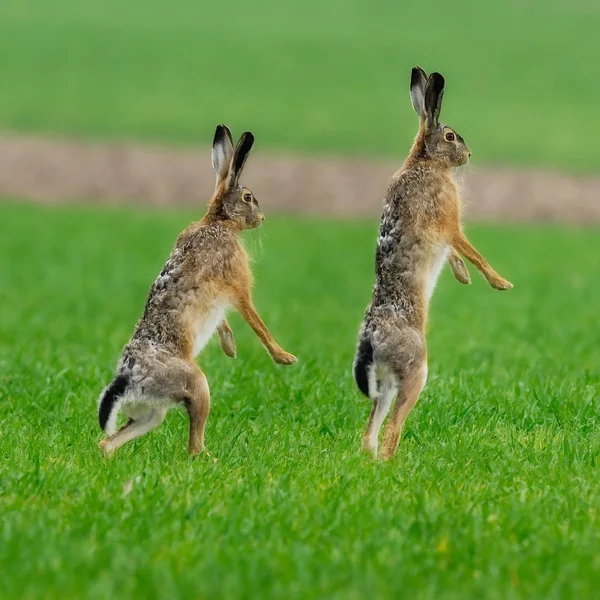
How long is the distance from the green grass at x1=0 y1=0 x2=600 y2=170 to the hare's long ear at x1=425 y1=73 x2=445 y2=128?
24572 mm

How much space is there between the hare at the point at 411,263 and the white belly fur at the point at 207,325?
83 centimetres

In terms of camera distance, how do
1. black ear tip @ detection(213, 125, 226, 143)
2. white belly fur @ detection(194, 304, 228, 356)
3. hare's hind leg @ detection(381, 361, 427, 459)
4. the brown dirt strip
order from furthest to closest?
the brown dirt strip
black ear tip @ detection(213, 125, 226, 143)
white belly fur @ detection(194, 304, 228, 356)
hare's hind leg @ detection(381, 361, 427, 459)

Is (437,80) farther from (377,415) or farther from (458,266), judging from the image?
(377,415)

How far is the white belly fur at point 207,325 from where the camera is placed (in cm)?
683

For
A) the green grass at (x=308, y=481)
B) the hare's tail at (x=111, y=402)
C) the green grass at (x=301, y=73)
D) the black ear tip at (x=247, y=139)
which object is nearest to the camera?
the green grass at (x=308, y=481)

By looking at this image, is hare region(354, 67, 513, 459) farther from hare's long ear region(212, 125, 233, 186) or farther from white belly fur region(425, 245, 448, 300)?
hare's long ear region(212, 125, 233, 186)

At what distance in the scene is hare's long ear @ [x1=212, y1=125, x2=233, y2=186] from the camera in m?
7.21

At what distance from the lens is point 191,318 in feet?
22.1

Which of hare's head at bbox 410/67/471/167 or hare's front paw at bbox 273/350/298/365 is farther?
hare's head at bbox 410/67/471/167

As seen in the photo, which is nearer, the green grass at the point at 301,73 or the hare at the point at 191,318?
the hare at the point at 191,318

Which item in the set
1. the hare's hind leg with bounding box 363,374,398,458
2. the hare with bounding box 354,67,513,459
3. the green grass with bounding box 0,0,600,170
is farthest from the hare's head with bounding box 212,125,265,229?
the green grass with bounding box 0,0,600,170

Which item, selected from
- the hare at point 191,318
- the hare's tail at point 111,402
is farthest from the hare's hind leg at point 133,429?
the hare's tail at point 111,402

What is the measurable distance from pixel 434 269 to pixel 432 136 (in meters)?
0.84

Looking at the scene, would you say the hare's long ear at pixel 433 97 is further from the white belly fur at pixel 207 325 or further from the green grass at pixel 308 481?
the white belly fur at pixel 207 325
